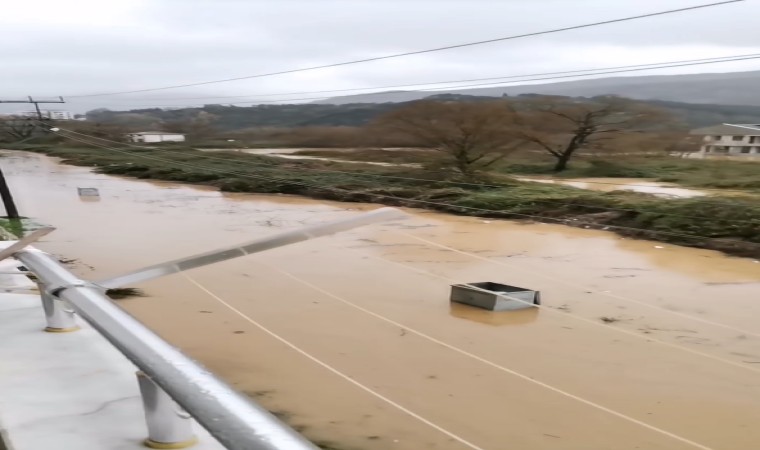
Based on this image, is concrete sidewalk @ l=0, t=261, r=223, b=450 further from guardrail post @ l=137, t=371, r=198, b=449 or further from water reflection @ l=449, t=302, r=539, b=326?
water reflection @ l=449, t=302, r=539, b=326

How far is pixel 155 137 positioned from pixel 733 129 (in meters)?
8.13

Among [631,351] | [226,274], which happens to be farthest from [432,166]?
[631,351]

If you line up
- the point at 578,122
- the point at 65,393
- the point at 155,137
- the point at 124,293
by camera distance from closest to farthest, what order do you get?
the point at 65,393 → the point at 124,293 → the point at 578,122 → the point at 155,137

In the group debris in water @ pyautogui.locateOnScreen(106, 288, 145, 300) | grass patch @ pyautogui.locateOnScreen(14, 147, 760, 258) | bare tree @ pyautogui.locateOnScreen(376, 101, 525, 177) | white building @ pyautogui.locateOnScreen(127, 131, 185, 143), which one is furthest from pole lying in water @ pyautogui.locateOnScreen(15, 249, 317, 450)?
white building @ pyautogui.locateOnScreen(127, 131, 185, 143)

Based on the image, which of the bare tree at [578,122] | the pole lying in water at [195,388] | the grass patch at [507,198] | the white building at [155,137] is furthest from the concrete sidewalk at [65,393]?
the white building at [155,137]

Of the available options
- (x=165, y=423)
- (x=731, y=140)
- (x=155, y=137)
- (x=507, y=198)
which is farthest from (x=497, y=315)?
(x=155, y=137)

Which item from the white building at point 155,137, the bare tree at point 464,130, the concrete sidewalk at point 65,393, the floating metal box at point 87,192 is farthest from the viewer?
the floating metal box at point 87,192

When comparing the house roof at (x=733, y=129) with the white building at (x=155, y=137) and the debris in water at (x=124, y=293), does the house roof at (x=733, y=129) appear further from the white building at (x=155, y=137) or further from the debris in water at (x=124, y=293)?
the white building at (x=155, y=137)

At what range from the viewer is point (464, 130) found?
9.23 metres

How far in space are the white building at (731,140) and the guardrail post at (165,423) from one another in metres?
5.24

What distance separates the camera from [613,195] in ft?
29.2

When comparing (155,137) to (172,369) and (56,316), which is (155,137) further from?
(172,369)

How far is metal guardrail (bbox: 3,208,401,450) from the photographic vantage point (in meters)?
0.79

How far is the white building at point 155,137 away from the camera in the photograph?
31.8 ft
